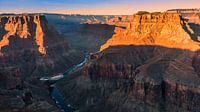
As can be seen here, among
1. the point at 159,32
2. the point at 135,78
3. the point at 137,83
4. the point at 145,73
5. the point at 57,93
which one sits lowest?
the point at 57,93

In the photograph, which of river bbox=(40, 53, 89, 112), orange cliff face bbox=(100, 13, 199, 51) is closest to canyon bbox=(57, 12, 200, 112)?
orange cliff face bbox=(100, 13, 199, 51)

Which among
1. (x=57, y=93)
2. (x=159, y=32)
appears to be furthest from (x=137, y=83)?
(x=57, y=93)

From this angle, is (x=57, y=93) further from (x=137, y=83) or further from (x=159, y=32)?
(x=159, y=32)

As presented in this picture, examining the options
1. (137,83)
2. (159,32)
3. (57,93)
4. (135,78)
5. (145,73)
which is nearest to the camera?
(137,83)

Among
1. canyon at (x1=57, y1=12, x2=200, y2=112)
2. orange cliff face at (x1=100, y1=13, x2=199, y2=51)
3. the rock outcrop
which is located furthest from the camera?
orange cliff face at (x1=100, y1=13, x2=199, y2=51)

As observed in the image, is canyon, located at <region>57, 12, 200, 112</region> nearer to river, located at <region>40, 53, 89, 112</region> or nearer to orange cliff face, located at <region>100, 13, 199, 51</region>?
orange cliff face, located at <region>100, 13, 199, 51</region>

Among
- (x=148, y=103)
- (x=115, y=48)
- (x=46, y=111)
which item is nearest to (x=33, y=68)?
(x=115, y=48)

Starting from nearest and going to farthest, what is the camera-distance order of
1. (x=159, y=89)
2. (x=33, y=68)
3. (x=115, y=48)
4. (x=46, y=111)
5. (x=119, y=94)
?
(x=46, y=111) < (x=159, y=89) < (x=119, y=94) < (x=115, y=48) < (x=33, y=68)

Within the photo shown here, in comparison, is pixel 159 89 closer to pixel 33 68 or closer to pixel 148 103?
pixel 148 103
